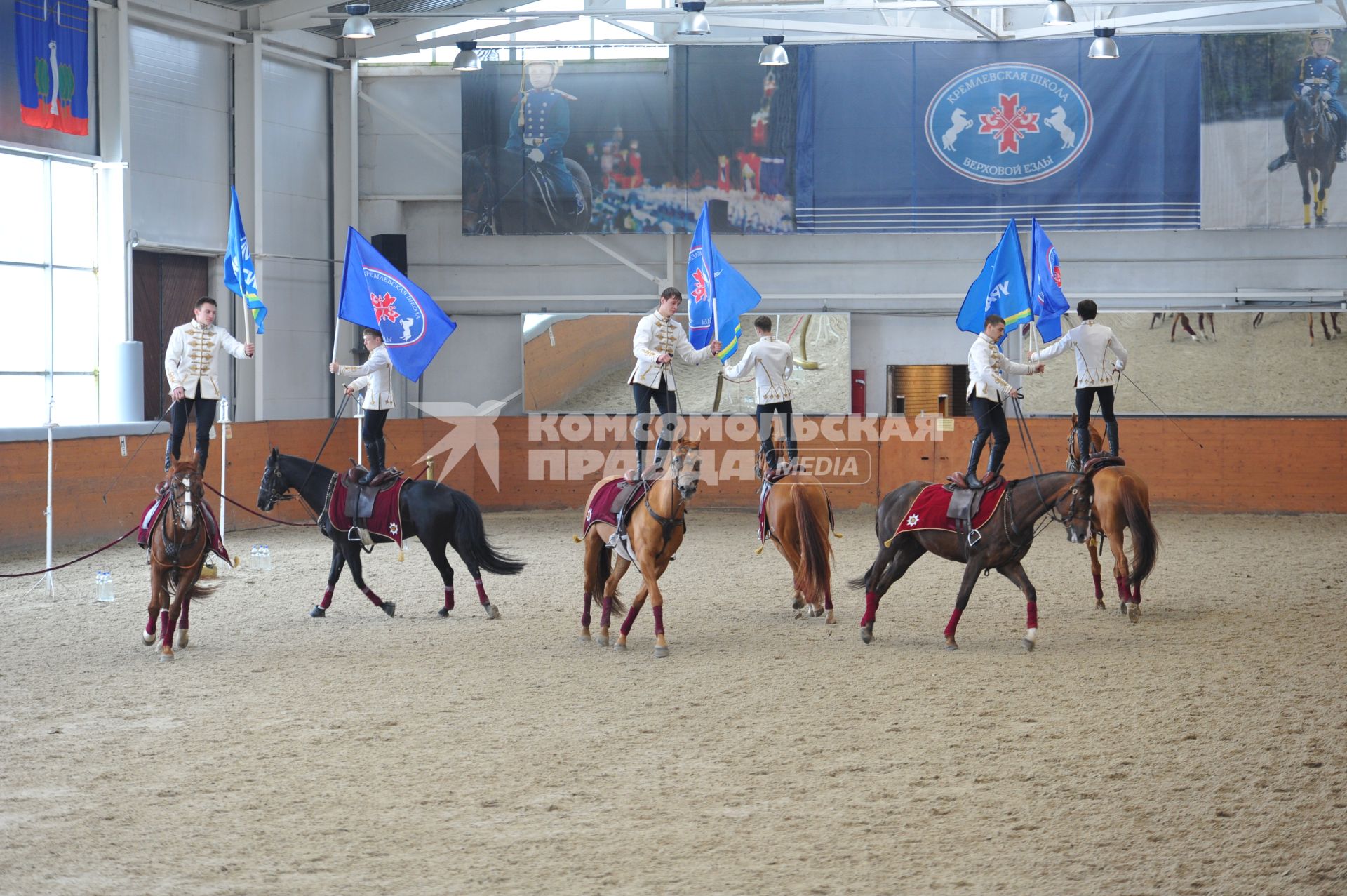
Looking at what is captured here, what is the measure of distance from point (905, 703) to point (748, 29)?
13.3m

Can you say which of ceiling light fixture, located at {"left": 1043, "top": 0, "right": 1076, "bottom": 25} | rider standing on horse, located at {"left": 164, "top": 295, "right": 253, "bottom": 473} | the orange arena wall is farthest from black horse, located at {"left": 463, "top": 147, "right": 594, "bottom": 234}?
rider standing on horse, located at {"left": 164, "top": 295, "right": 253, "bottom": 473}

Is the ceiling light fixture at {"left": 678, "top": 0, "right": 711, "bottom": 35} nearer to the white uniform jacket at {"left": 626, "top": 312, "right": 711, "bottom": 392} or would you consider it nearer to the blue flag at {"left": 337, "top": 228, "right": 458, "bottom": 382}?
the blue flag at {"left": 337, "top": 228, "right": 458, "bottom": 382}

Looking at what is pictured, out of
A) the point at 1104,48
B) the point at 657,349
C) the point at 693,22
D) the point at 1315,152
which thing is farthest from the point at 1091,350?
the point at 1315,152

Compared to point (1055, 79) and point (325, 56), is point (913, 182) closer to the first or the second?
point (1055, 79)

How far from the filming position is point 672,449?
7.91m

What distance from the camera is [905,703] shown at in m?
6.93

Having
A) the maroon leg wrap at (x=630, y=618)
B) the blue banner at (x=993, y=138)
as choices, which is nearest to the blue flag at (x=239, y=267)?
the maroon leg wrap at (x=630, y=618)

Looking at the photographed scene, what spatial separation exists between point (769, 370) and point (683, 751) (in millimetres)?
5372

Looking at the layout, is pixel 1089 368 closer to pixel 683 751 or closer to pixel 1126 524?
pixel 1126 524

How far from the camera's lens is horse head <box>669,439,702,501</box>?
24.8 ft

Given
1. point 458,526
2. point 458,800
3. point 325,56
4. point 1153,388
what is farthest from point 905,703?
point 325,56

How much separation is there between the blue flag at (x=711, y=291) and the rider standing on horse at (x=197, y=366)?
3.72 m

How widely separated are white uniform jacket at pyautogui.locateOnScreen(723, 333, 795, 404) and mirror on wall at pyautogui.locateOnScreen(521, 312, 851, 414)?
21.3ft

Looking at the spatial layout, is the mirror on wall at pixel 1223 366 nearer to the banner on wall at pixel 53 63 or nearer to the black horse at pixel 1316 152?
the black horse at pixel 1316 152
